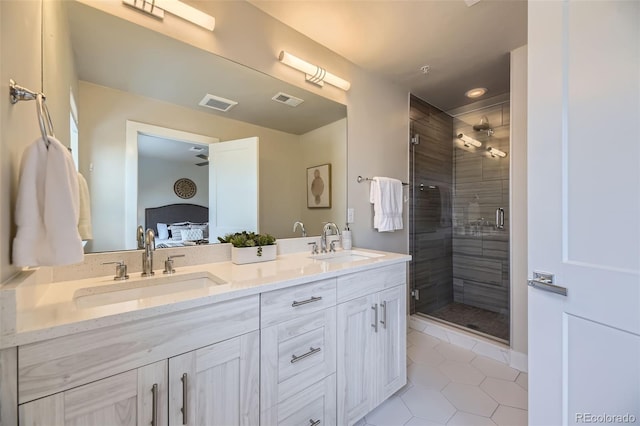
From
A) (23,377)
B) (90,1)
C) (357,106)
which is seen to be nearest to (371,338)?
(23,377)

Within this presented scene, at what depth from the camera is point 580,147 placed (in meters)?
0.88

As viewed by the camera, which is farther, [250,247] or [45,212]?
[250,247]

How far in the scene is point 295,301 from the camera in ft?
3.68

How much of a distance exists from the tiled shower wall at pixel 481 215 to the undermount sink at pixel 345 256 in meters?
1.72

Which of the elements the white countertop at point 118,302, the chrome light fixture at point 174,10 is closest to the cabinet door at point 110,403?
the white countertop at point 118,302

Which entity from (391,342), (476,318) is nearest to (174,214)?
(391,342)

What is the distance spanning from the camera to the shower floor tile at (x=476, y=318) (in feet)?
7.66

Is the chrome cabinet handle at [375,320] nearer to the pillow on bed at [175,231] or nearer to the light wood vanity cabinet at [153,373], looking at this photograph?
the light wood vanity cabinet at [153,373]

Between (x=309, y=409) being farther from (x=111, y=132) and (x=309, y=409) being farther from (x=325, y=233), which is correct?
(x=111, y=132)

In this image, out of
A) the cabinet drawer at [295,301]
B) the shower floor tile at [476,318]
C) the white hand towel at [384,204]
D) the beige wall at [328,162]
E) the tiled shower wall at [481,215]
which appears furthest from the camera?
the tiled shower wall at [481,215]

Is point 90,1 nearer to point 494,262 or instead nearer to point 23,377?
point 23,377

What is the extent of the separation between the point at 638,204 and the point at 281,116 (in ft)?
5.61

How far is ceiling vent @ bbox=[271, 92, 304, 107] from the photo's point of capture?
5.72 feet

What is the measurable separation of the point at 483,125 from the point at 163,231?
3.24 metres
